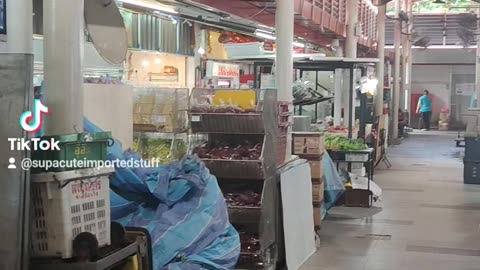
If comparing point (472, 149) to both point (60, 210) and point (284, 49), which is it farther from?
point (60, 210)

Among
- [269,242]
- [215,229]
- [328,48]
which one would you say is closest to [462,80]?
[328,48]

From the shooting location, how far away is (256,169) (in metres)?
5.95

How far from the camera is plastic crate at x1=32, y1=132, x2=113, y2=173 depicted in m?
3.06

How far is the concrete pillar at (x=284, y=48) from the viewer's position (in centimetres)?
701

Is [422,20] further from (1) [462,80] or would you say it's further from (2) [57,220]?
(2) [57,220]

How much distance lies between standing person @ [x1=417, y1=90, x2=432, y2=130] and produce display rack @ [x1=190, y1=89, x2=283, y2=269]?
22043 millimetres

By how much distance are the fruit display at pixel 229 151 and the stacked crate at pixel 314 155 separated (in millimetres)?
1524

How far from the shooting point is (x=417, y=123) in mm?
29234

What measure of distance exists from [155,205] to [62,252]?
1052mm

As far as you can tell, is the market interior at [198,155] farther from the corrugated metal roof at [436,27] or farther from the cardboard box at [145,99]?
the corrugated metal roof at [436,27]

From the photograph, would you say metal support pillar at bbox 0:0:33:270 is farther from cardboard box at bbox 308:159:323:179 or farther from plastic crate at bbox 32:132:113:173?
cardboard box at bbox 308:159:323:179

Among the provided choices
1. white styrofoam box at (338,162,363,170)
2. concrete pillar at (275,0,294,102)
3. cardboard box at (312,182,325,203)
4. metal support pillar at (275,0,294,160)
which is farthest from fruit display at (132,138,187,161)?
white styrofoam box at (338,162,363,170)

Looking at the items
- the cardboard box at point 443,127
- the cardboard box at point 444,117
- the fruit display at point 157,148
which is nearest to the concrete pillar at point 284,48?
the fruit display at point 157,148

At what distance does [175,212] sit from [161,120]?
2246 millimetres
